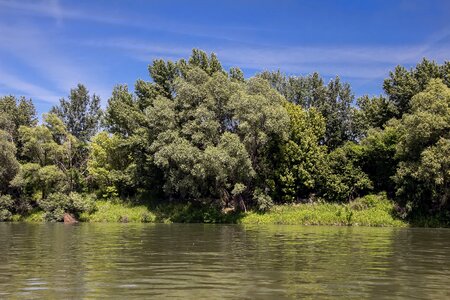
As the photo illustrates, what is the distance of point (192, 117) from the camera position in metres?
54.3

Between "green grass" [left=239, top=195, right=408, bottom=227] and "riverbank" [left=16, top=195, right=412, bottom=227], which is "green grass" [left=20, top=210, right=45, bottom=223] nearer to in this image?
"riverbank" [left=16, top=195, right=412, bottom=227]

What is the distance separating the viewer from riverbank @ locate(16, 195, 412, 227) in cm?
4578

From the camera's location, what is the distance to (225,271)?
580 inches

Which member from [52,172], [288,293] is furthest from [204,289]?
[52,172]

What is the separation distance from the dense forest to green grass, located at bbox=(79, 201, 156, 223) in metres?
1.59

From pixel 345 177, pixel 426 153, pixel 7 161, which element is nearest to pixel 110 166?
pixel 7 161

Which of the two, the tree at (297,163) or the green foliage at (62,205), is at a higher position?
the tree at (297,163)

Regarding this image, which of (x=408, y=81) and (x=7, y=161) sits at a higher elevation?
(x=408, y=81)

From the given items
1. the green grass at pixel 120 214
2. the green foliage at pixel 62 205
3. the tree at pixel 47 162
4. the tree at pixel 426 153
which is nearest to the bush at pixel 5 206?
the tree at pixel 47 162

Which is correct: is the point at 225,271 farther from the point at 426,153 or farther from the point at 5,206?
the point at 5,206

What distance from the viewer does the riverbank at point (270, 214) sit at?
1802 inches

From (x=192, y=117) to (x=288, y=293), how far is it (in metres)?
44.1

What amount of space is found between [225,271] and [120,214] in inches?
1690

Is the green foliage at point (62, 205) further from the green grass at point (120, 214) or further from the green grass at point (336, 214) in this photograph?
the green grass at point (336, 214)
